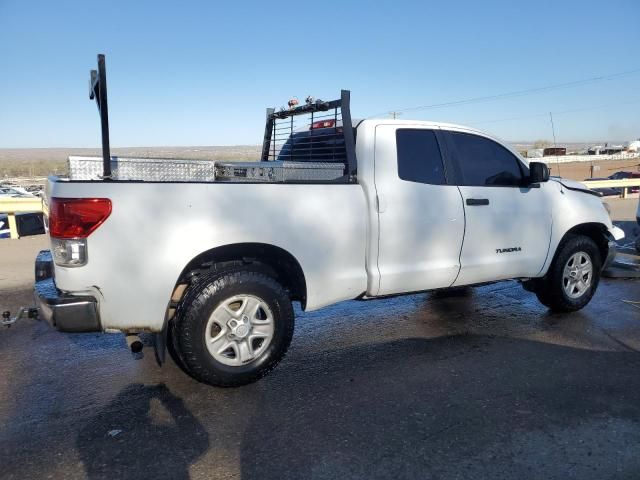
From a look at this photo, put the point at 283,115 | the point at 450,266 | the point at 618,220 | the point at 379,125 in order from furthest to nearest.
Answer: the point at 618,220 < the point at 283,115 < the point at 450,266 < the point at 379,125

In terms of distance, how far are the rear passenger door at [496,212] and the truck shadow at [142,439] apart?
262cm

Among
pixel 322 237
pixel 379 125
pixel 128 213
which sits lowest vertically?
pixel 322 237

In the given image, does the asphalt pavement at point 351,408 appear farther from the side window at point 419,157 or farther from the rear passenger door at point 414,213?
the side window at point 419,157

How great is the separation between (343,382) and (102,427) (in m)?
1.60

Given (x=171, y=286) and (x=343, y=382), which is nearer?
(x=171, y=286)

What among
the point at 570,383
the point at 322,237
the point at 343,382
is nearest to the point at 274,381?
the point at 343,382

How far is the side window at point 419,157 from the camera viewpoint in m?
4.14

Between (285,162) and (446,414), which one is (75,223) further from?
(446,414)

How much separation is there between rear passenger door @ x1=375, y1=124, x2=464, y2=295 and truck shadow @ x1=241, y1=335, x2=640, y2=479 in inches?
27.0

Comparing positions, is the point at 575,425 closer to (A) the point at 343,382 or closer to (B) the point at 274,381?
(A) the point at 343,382

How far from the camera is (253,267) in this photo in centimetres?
361

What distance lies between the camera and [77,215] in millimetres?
2982

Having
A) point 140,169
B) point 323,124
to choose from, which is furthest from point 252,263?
point 323,124

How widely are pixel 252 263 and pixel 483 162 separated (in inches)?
94.6
